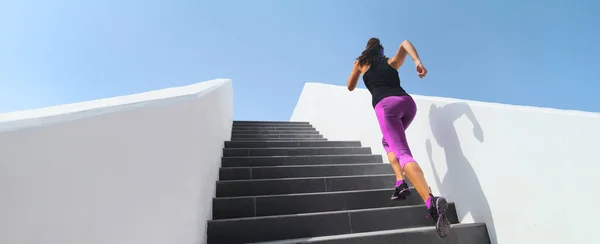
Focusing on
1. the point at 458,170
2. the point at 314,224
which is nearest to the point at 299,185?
the point at 314,224

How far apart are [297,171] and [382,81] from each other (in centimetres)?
116

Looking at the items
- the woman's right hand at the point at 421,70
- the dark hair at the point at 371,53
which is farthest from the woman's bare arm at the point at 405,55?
the dark hair at the point at 371,53

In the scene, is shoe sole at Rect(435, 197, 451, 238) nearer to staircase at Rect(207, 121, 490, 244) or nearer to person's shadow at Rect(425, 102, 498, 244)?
staircase at Rect(207, 121, 490, 244)

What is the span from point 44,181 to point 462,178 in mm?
2281

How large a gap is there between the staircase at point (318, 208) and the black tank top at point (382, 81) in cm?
78

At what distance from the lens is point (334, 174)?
9.48ft

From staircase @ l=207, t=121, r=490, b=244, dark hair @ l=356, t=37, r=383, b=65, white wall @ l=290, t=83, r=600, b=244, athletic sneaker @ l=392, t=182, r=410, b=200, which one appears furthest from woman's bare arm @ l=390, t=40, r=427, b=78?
staircase @ l=207, t=121, r=490, b=244

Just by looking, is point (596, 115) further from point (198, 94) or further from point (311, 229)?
point (198, 94)

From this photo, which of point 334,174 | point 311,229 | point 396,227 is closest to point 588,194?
point 396,227

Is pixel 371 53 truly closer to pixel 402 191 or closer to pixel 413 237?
pixel 402 191

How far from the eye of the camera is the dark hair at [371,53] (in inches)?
93.9

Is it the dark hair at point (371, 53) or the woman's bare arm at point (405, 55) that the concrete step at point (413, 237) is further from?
the dark hair at point (371, 53)

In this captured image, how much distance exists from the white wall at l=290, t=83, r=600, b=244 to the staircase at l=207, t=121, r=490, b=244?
0.68 ft

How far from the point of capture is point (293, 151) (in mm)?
3500
